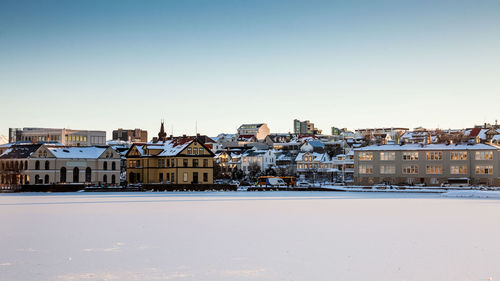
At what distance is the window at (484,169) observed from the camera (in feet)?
248

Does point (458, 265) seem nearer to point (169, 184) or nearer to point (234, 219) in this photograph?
point (234, 219)

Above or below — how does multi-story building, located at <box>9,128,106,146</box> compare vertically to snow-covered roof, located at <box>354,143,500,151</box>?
above

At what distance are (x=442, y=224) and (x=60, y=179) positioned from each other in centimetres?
6015

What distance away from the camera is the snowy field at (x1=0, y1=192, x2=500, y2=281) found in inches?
544

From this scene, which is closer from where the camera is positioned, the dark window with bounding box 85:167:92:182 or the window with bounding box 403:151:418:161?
the dark window with bounding box 85:167:92:182

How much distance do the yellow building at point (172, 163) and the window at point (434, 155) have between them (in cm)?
2945

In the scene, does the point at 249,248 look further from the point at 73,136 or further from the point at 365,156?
the point at 73,136

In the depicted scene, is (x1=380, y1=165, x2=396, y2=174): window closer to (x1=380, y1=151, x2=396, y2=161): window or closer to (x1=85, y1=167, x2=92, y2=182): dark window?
(x1=380, y1=151, x2=396, y2=161): window

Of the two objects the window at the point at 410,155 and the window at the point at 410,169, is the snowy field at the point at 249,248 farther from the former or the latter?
the window at the point at 410,155

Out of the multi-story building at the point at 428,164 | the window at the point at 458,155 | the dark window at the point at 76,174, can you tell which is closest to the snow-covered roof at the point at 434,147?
the multi-story building at the point at 428,164

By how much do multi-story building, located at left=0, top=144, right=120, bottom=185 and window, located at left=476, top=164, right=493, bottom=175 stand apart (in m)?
48.4

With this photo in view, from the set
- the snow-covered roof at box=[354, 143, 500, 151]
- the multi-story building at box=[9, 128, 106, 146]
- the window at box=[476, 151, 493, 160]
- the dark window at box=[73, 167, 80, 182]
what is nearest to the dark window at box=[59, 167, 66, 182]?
the dark window at box=[73, 167, 80, 182]

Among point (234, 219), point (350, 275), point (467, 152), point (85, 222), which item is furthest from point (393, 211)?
point (467, 152)

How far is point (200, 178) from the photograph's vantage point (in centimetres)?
7788
